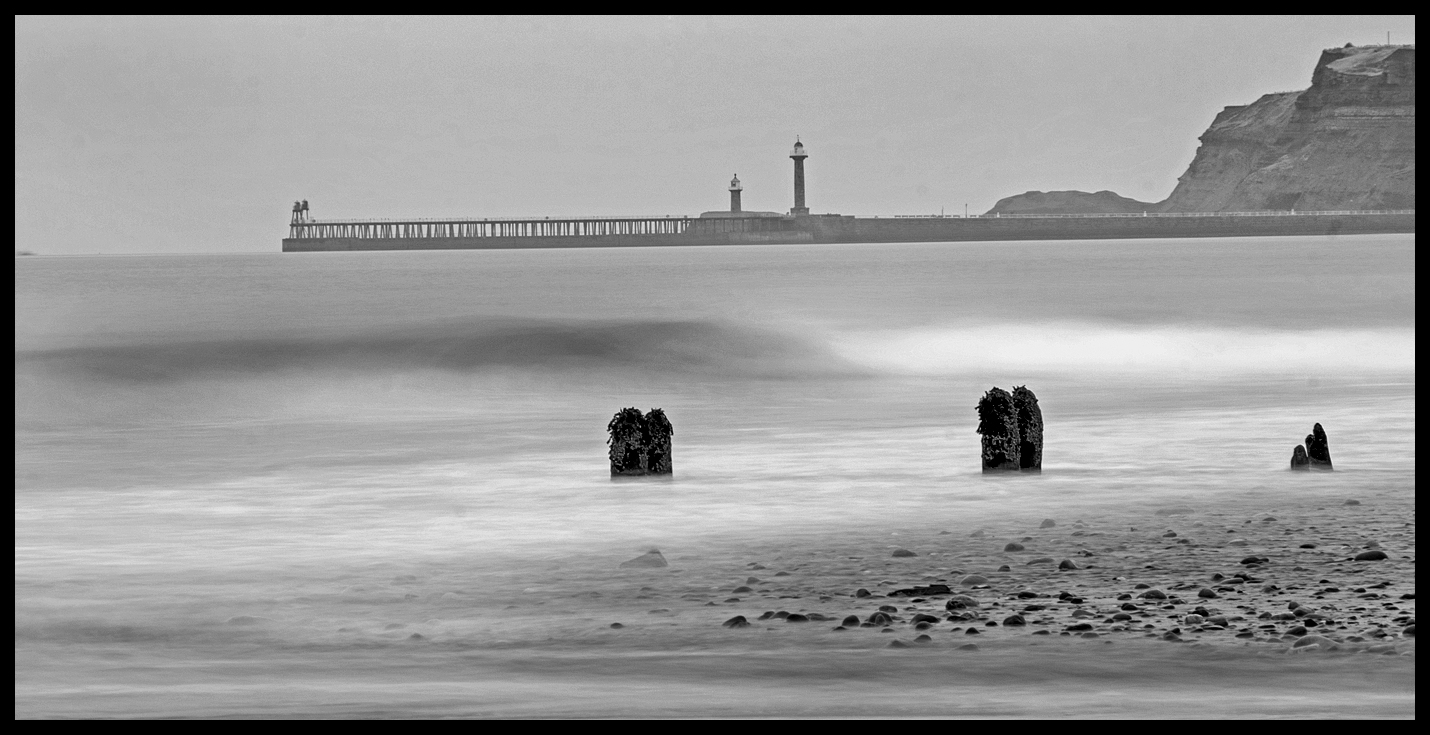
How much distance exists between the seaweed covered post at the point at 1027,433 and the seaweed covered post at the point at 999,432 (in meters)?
0.03

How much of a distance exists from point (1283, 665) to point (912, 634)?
4.12ft

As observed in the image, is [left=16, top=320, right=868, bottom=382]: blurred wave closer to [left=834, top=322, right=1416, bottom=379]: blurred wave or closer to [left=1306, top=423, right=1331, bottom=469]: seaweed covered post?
[left=834, top=322, right=1416, bottom=379]: blurred wave

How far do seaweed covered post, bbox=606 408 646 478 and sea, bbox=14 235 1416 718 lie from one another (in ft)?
0.44

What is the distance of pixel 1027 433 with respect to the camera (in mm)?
11375

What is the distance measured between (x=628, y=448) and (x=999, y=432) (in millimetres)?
2242

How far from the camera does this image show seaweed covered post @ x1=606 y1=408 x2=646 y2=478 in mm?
11375

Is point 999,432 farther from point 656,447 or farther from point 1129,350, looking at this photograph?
point 1129,350

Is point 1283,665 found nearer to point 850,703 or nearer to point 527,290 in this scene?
point 850,703

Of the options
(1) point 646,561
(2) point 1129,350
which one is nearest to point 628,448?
(1) point 646,561

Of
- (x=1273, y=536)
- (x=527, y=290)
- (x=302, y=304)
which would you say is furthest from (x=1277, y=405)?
(x=527, y=290)

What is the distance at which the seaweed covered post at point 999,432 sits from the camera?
36.8 ft

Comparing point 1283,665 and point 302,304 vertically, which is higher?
point 302,304
